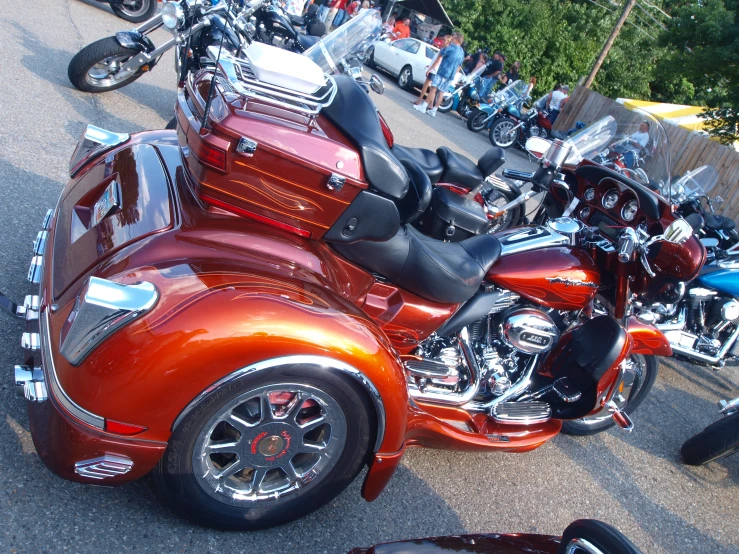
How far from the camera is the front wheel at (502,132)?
13.4 meters

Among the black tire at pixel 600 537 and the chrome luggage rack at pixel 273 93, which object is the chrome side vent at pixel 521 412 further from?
the chrome luggage rack at pixel 273 93

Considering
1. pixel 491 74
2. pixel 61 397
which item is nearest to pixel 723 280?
pixel 61 397

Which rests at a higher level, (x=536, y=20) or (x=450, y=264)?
(x=536, y=20)

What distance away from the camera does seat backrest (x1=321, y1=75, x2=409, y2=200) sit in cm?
218

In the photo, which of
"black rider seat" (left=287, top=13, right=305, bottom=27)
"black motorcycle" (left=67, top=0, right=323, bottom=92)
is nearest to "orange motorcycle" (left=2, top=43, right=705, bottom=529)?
"black motorcycle" (left=67, top=0, right=323, bottom=92)

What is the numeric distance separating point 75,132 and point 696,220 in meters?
5.11

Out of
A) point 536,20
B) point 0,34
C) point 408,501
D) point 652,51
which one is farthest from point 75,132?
point 652,51

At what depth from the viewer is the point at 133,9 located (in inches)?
387

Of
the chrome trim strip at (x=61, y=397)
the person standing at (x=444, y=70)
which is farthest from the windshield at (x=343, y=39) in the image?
the person standing at (x=444, y=70)

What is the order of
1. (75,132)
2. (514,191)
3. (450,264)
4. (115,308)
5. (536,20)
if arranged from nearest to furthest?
(115,308) < (450,264) < (75,132) < (514,191) < (536,20)

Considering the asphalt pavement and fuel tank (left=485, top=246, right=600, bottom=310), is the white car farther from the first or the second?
fuel tank (left=485, top=246, right=600, bottom=310)

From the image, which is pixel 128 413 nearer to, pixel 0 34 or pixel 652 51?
pixel 0 34

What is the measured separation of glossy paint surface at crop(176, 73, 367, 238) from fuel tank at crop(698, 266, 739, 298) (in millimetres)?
3864

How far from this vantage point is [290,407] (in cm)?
213
